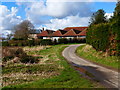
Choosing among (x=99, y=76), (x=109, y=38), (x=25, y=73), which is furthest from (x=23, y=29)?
(x=99, y=76)

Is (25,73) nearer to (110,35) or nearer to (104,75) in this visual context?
(104,75)

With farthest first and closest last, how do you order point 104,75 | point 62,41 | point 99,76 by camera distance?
point 62,41
point 104,75
point 99,76

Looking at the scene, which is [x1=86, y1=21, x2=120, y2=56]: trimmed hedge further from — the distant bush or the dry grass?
the distant bush

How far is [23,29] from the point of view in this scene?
207ft

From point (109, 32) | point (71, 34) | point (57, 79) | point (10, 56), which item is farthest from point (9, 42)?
point (57, 79)

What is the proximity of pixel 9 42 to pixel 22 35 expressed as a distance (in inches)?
644

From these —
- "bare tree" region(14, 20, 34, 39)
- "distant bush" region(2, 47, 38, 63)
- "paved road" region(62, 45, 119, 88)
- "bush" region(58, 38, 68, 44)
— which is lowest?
"paved road" region(62, 45, 119, 88)

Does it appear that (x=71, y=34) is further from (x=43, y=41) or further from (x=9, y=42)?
(x=9, y=42)

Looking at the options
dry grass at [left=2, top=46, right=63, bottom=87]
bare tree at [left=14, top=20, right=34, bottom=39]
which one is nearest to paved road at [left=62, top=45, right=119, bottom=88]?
dry grass at [left=2, top=46, right=63, bottom=87]

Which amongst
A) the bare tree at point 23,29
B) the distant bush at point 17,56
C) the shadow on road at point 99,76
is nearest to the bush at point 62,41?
the bare tree at point 23,29

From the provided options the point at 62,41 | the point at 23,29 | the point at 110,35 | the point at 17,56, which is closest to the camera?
the point at 110,35

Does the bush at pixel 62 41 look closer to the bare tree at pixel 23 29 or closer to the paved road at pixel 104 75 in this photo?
the bare tree at pixel 23 29

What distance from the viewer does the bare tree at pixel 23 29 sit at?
62.6 m

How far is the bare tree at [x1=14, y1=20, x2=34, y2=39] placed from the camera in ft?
205
